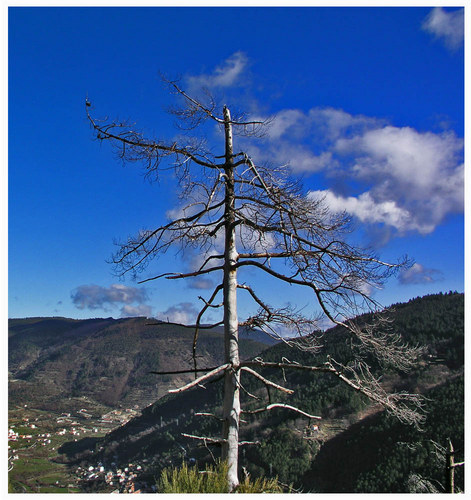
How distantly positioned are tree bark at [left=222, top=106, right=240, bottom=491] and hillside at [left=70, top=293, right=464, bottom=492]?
3460 cm

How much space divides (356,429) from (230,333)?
3122 inches

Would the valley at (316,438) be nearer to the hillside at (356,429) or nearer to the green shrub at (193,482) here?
the hillside at (356,429)

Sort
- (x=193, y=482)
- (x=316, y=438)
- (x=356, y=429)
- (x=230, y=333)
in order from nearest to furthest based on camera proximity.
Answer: (x=193, y=482) < (x=230, y=333) < (x=316, y=438) < (x=356, y=429)

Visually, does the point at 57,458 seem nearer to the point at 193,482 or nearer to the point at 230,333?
the point at 193,482

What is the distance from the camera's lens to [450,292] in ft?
389

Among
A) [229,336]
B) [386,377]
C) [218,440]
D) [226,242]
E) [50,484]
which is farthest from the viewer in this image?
[50,484]

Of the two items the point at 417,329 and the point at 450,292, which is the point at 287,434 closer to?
the point at 417,329

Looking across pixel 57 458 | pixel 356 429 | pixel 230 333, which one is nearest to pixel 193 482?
pixel 230 333

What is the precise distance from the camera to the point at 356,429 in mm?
75875

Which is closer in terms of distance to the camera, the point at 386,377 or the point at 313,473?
the point at 313,473

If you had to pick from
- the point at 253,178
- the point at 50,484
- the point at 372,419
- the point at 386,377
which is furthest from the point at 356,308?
the point at 50,484

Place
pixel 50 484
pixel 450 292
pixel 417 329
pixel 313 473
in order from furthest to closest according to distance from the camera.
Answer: pixel 450 292, pixel 50 484, pixel 417 329, pixel 313 473

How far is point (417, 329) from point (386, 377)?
1488 centimetres
